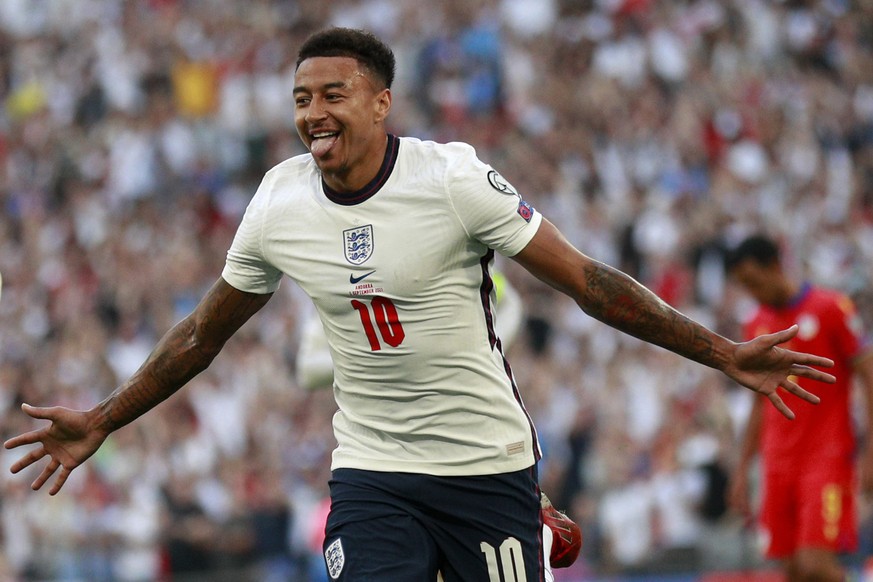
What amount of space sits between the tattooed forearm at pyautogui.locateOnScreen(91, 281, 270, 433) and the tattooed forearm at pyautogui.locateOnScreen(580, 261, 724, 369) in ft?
4.08

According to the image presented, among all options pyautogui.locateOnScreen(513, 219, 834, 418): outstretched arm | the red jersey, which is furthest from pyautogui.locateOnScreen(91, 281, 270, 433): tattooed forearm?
the red jersey

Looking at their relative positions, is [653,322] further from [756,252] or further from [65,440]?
[756,252]

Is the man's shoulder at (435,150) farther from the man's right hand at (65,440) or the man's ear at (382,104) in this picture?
the man's right hand at (65,440)

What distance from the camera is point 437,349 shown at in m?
5.40

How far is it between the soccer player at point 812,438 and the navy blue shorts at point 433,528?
3.79 m

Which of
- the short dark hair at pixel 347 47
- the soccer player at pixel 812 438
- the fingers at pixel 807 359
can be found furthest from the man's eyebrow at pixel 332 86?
the soccer player at pixel 812 438

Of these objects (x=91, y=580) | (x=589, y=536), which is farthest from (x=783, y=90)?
(x=91, y=580)

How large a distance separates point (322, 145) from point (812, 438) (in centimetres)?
465

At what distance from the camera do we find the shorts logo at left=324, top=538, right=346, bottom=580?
17.8ft

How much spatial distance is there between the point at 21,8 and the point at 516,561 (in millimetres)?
18420

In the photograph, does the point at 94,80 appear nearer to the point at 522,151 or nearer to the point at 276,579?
the point at 522,151

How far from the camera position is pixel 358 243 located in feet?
17.6

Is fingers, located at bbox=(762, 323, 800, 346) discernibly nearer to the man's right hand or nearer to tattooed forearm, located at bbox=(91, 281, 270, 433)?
tattooed forearm, located at bbox=(91, 281, 270, 433)

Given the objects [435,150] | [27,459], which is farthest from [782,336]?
[27,459]
